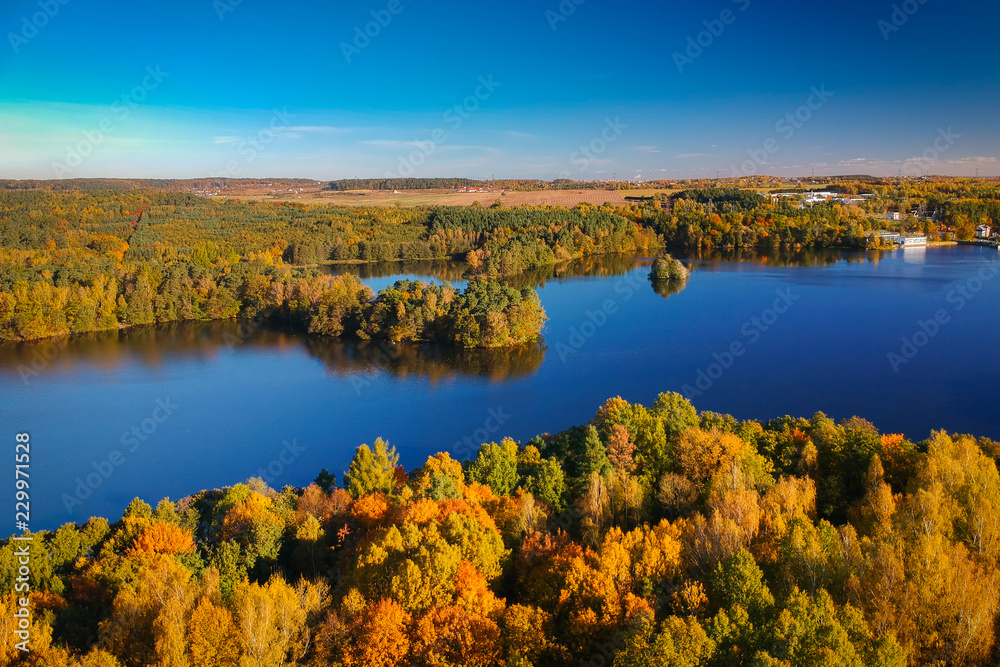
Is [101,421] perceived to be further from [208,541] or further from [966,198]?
[966,198]

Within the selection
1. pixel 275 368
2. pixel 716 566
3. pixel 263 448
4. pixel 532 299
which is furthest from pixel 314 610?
pixel 532 299
